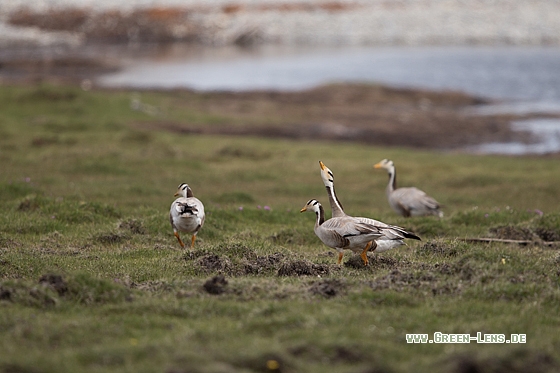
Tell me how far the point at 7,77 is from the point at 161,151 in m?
38.8

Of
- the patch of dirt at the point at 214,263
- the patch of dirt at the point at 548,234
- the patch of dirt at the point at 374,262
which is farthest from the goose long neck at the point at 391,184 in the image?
the patch of dirt at the point at 214,263

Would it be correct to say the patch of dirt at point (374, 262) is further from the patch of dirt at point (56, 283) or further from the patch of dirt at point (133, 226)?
the patch of dirt at point (133, 226)

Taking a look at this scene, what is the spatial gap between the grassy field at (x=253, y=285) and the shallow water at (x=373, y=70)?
70.2 ft

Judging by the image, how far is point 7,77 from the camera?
201ft

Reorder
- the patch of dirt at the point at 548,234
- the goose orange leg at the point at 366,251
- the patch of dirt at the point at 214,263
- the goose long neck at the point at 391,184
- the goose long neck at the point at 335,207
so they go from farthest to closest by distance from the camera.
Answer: the goose long neck at the point at 391,184
the patch of dirt at the point at 548,234
the goose long neck at the point at 335,207
the goose orange leg at the point at 366,251
the patch of dirt at the point at 214,263


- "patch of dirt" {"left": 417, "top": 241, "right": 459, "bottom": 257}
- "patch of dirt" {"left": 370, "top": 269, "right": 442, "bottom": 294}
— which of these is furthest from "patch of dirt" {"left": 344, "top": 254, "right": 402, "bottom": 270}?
"patch of dirt" {"left": 370, "top": 269, "right": 442, "bottom": 294}

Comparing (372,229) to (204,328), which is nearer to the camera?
(204,328)

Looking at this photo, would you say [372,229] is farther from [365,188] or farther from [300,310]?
[365,188]

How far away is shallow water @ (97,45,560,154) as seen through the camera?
182ft

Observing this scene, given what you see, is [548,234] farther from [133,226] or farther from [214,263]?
[133,226]

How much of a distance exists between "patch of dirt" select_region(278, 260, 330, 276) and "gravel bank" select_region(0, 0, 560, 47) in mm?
87916

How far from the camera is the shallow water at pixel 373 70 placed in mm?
55625

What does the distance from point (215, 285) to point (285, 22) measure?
4041 inches

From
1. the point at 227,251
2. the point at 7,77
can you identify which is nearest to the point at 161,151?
the point at 227,251
